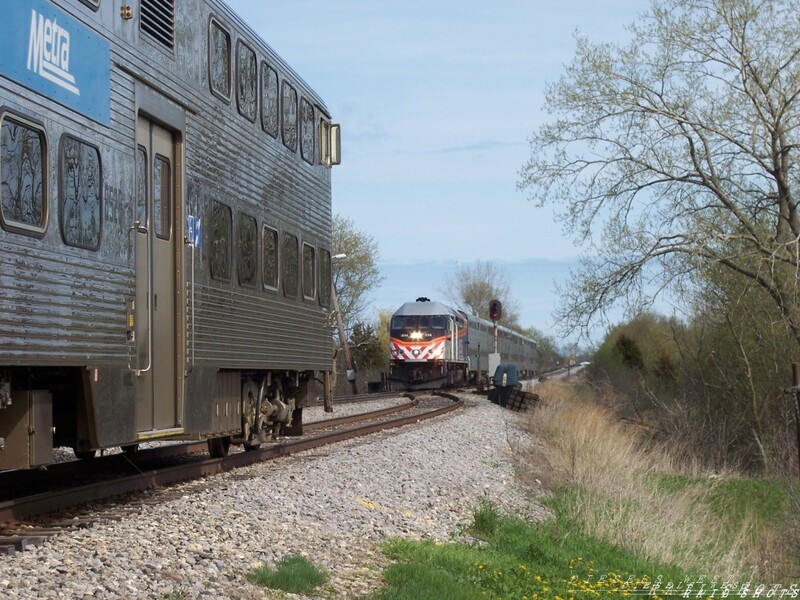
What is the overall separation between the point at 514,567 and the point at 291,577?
6.78ft

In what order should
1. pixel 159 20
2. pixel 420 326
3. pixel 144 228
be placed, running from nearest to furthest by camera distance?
pixel 144 228, pixel 159 20, pixel 420 326

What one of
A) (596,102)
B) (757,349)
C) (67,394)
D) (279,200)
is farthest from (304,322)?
(757,349)

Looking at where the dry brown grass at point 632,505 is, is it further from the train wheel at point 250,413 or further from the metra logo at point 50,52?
the metra logo at point 50,52

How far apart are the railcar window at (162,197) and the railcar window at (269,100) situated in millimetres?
3150

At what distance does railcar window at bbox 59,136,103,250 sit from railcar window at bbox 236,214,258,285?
141 inches

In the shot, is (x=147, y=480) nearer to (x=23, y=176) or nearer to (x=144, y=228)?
(x=144, y=228)

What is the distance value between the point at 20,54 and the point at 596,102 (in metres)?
16.9

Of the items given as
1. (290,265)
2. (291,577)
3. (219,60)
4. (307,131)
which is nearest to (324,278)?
(290,265)

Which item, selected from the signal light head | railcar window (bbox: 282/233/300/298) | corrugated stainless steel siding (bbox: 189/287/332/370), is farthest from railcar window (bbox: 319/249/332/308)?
the signal light head

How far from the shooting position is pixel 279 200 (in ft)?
44.0

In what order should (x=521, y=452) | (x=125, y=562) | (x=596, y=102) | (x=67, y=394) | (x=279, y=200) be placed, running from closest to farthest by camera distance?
(x=125, y=562)
(x=67, y=394)
(x=279, y=200)
(x=521, y=452)
(x=596, y=102)

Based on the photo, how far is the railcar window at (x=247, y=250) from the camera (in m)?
11.8

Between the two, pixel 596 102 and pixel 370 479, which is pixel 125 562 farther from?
pixel 596 102

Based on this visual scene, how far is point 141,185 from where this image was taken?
909 cm
